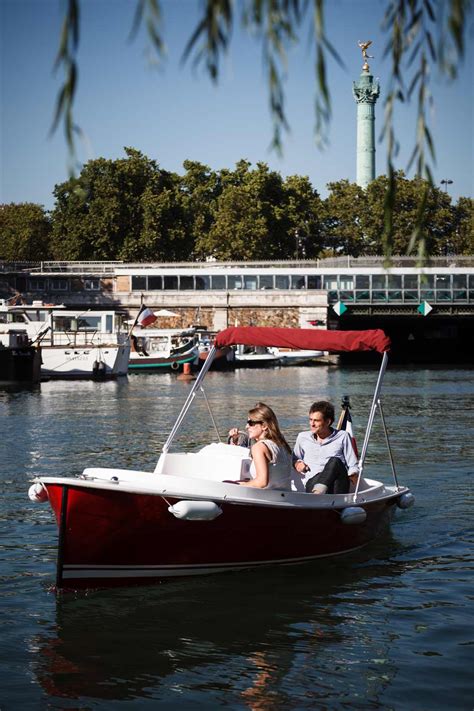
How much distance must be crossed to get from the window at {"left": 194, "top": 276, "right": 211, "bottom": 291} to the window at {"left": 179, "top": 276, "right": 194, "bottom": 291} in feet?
1.40

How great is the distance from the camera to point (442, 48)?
529 centimetres

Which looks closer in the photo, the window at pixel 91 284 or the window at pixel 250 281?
the window at pixel 250 281

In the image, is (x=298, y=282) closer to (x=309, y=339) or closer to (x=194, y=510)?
(x=309, y=339)

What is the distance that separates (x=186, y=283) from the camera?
9112 centimetres

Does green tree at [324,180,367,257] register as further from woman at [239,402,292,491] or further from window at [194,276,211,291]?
woman at [239,402,292,491]

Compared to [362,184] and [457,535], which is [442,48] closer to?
[457,535]

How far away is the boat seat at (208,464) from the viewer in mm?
13797

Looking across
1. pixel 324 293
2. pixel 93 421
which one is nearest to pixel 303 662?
pixel 93 421

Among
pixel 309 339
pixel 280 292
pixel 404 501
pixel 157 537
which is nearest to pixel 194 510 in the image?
pixel 157 537

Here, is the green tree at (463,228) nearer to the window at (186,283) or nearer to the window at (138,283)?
the window at (186,283)

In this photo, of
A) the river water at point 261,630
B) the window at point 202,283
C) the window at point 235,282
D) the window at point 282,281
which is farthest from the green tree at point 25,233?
the river water at point 261,630

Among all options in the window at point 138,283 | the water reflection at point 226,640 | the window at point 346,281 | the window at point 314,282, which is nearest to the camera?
the water reflection at point 226,640

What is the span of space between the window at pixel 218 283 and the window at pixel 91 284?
978cm

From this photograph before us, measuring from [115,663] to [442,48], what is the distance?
22.4 ft
